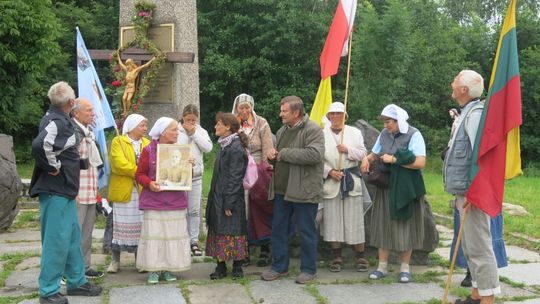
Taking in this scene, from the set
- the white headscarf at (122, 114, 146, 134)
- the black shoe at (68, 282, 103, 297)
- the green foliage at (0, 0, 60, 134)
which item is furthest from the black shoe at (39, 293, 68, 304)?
the green foliage at (0, 0, 60, 134)

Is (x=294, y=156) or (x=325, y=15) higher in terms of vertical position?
(x=325, y=15)

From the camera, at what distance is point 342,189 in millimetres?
6250

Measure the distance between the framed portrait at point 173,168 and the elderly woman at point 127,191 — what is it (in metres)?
0.39

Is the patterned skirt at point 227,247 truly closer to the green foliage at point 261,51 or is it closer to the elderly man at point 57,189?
the elderly man at point 57,189

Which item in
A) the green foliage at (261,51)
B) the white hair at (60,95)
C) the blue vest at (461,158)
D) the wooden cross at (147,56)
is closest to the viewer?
the blue vest at (461,158)

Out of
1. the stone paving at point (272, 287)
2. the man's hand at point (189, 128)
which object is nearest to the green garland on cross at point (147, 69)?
the man's hand at point (189, 128)

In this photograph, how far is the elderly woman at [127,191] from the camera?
5965mm

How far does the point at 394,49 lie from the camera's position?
2133cm

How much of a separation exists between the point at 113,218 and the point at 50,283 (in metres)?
1.24

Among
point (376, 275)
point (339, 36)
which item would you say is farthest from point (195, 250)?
point (339, 36)

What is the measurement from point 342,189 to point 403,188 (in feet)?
2.23

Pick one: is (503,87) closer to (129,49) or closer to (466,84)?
(466,84)

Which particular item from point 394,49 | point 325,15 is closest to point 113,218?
point 394,49

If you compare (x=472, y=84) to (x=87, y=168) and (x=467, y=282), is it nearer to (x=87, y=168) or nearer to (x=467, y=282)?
(x=467, y=282)
